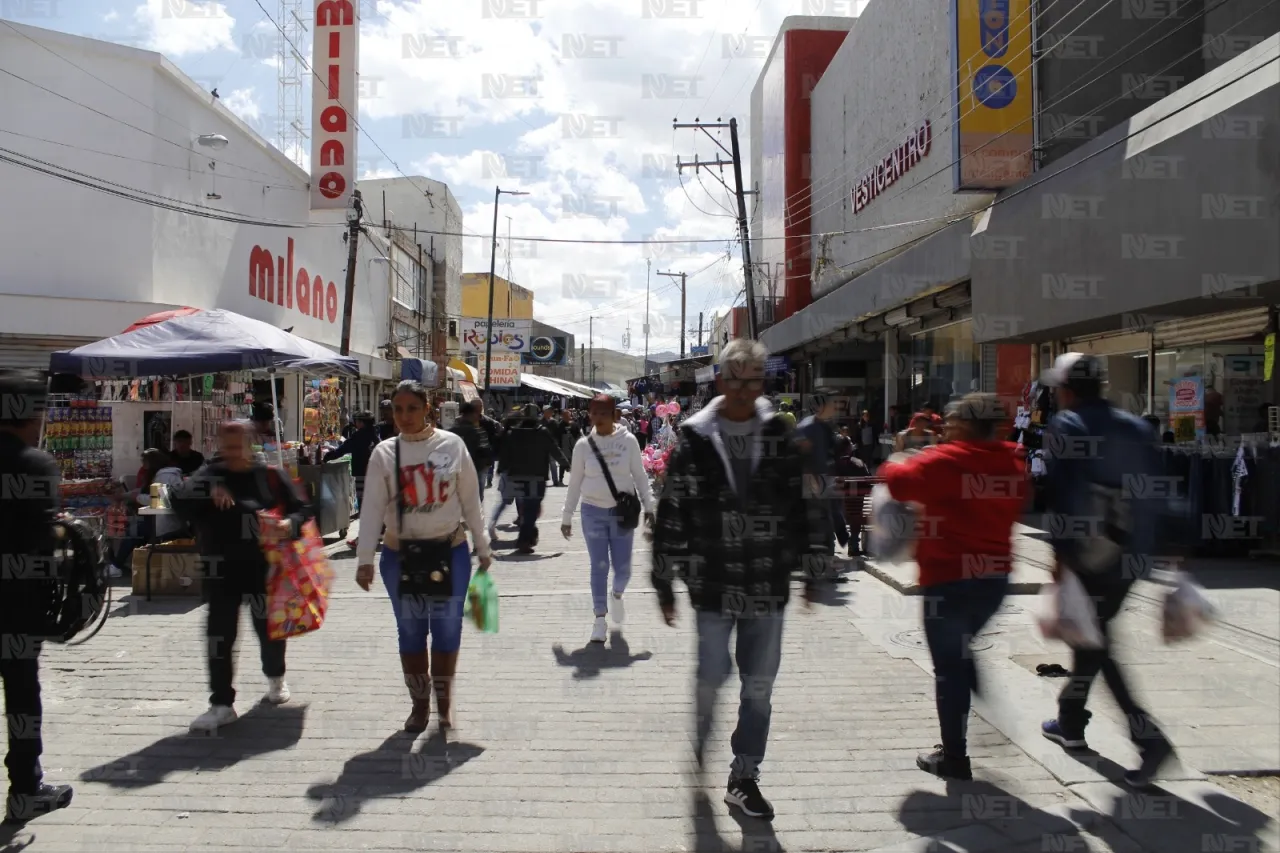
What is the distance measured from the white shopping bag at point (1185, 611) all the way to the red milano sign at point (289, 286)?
19.2 metres

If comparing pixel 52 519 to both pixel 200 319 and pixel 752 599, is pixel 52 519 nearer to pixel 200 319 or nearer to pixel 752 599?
pixel 752 599

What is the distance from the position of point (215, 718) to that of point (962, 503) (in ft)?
12.4

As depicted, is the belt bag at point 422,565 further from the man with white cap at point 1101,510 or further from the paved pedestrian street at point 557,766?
the man with white cap at point 1101,510

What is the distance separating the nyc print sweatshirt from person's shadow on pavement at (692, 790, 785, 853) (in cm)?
182

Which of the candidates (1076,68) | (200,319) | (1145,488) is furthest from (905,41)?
(1145,488)

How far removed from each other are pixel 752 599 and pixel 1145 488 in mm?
1775

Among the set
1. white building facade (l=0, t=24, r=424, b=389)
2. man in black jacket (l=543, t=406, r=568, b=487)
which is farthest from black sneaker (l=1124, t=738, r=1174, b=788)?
man in black jacket (l=543, t=406, r=568, b=487)

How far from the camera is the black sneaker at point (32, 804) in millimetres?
3682

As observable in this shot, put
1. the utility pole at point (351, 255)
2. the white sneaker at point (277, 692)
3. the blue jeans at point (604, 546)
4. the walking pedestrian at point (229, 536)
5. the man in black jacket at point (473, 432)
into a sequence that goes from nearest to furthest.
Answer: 1. the walking pedestrian at point (229, 536)
2. the white sneaker at point (277, 692)
3. the blue jeans at point (604, 546)
4. the man in black jacket at point (473, 432)
5. the utility pole at point (351, 255)

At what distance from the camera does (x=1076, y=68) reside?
14.7m

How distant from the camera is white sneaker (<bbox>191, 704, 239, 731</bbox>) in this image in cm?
478

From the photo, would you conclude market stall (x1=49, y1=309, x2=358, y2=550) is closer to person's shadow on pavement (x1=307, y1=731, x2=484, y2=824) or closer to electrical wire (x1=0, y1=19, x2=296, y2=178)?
person's shadow on pavement (x1=307, y1=731, x2=484, y2=824)

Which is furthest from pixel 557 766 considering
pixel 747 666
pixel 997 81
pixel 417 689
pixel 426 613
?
pixel 997 81

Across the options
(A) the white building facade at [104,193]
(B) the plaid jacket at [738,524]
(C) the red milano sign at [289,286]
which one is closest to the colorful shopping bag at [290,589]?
(B) the plaid jacket at [738,524]
